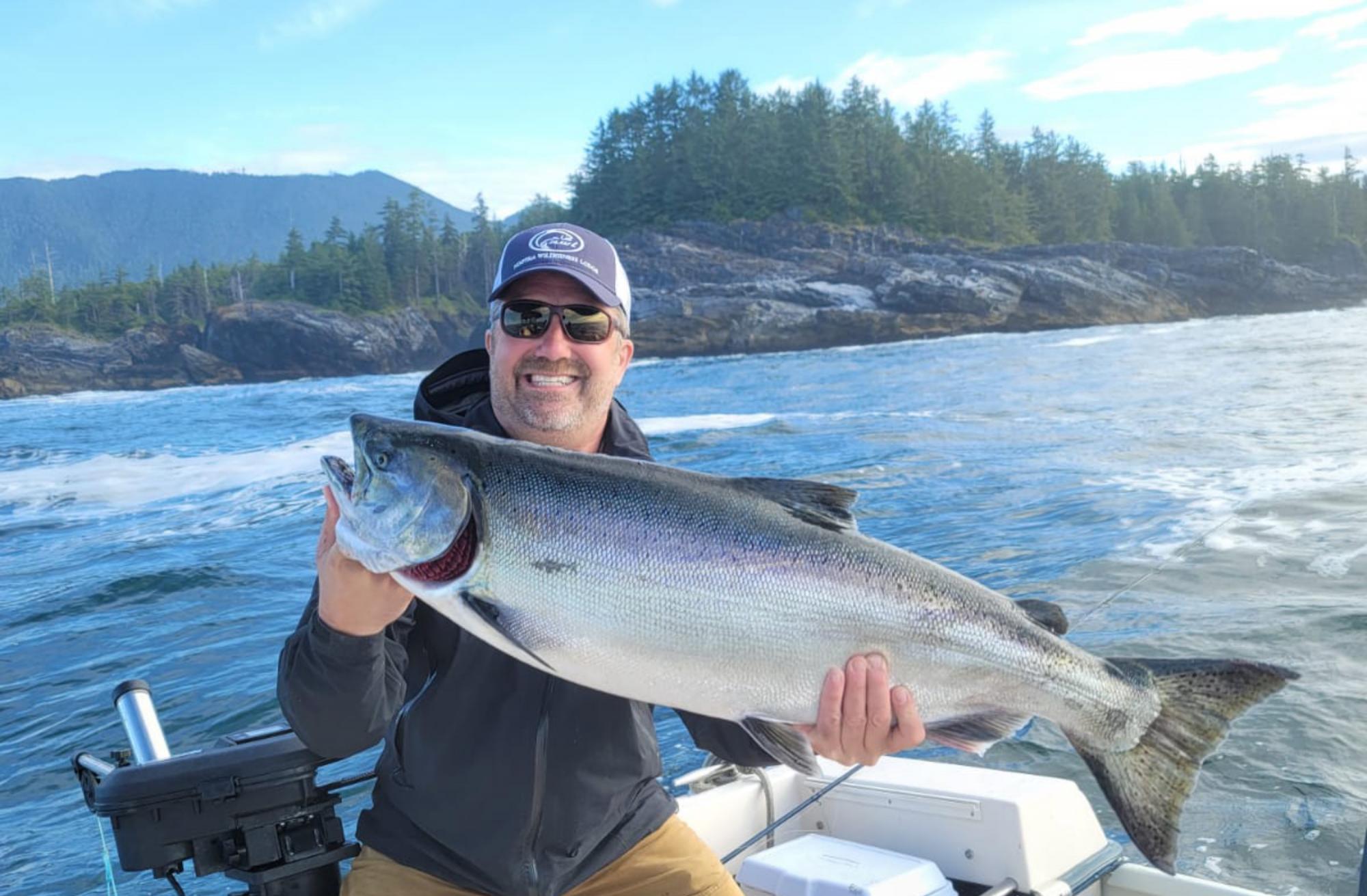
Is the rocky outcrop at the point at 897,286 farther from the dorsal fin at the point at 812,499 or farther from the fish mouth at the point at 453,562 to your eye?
the fish mouth at the point at 453,562

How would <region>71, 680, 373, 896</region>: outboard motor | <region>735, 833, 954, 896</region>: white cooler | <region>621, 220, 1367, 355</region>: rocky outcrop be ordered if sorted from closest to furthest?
<region>71, 680, 373, 896</region>: outboard motor
<region>735, 833, 954, 896</region>: white cooler
<region>621, 220, 1367, 355</region>: rocky outcrop

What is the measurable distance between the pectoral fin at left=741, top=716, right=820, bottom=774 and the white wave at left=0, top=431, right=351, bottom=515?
19736 mm

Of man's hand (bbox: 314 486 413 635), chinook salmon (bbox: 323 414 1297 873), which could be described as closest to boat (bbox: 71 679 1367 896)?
chinook salmon (bbox: 323 414 1297 873)

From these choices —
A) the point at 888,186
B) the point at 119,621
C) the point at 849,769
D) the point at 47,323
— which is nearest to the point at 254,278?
the point at 47,323

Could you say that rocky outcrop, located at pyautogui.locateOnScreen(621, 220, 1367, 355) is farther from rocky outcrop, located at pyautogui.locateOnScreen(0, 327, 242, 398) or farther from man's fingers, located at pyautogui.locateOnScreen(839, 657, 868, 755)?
man's fingers, located at pyautogui.locateOnScreen(839, 657, 868, 755)

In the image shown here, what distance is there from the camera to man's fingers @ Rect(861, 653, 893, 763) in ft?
9.19

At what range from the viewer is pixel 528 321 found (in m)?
3.56

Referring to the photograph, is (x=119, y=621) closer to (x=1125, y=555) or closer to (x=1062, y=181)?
(x=1125, y=555)

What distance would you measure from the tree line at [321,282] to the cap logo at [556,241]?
302 ft

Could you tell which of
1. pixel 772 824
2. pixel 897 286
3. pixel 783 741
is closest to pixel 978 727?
pixel 783 741

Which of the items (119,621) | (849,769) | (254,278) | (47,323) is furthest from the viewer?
(254,278)

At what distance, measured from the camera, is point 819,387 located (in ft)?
118

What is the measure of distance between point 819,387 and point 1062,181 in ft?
298

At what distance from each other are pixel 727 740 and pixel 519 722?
2.34 ft
